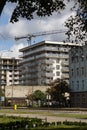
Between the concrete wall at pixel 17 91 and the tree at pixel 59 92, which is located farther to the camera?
the concrete wall at pixel 17 91

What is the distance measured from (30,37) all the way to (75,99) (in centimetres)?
5964

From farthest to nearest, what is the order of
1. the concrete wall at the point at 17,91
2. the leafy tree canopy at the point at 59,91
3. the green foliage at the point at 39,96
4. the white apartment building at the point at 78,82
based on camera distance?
the concrete wall at the point at 17,91, the green foliage at the point at 39,96, the leafy tree canopy at the point at 59,91, the white apartment building at the point at 78,82

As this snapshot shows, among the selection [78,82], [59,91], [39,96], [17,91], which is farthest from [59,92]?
[17,91]

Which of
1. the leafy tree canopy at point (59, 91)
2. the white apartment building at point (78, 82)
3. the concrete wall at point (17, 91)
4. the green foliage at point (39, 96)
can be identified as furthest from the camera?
the concrete wall at point (17, 91)

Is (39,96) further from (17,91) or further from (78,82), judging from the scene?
(17,91)

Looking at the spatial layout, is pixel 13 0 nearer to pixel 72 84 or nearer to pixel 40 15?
pixel 40 15

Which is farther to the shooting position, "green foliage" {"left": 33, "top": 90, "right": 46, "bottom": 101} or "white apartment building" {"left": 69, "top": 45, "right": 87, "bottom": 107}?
"green foliage" {"left": 33, "top": 90, "right": 46, "bottom": 101}

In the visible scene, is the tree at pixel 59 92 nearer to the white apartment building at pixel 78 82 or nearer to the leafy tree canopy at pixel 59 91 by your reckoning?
the leafy tree canopy at pixel 59 91

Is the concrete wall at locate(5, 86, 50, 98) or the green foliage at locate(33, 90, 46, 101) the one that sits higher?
the concrete wall at locate(5, 86, 50, 98)

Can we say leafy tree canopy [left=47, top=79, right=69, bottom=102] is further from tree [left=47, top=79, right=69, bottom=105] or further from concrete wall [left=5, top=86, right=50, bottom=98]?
concrete wall [left=5, top=86, right=50, bottom=98]

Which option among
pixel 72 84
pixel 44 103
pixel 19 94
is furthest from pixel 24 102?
pixel 72 84

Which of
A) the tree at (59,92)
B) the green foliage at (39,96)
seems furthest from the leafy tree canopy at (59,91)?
A: the green foliage at (39,96)

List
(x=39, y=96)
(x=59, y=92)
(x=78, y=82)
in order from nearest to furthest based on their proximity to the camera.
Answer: (x=78, y=82), (x=59, y=92), (x=39, y=96)

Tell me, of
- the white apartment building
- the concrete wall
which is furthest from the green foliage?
the concrete wall
